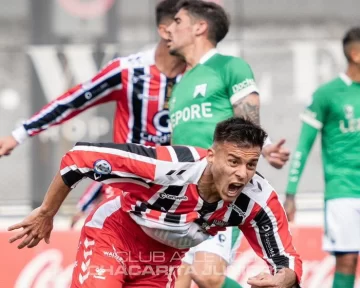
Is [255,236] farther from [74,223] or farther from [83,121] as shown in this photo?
[83,121]

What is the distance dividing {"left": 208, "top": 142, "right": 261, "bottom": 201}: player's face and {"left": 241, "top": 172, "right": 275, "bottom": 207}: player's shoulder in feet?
0.39

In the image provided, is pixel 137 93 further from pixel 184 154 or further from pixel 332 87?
pixel 184 154

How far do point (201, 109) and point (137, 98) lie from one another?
99 centimetres

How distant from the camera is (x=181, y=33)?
6.64 m

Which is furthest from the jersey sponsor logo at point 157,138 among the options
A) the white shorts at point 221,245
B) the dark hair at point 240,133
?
the dark hair at point 240,133

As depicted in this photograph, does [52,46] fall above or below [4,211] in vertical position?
above

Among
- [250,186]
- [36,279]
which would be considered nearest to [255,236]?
[250,186]

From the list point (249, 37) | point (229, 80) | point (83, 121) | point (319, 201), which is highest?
point (229, 80)

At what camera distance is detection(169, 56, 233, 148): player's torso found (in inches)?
249

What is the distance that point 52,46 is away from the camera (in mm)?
9883

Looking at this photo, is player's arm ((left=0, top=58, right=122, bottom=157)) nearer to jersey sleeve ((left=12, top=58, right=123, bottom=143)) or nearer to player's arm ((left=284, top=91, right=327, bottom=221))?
jersey sleeve ((left=12, top=58, right=123, bottom=143))

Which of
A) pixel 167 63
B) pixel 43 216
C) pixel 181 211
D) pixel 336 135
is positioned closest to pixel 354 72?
pixel 336 135

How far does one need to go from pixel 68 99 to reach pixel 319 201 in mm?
3420

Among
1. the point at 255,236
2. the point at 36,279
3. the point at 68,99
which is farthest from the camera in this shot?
the point at 36,279
